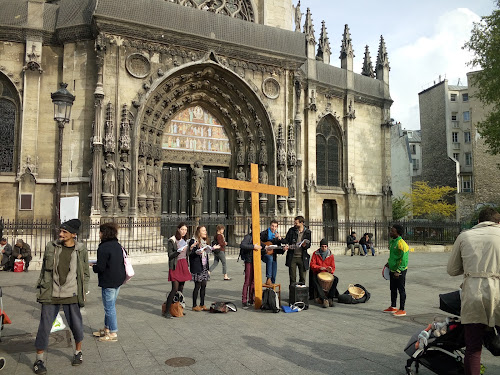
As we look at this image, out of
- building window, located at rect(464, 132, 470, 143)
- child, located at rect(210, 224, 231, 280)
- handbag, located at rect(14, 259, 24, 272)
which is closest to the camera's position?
child, located at rect(210, 224, 231, 280)

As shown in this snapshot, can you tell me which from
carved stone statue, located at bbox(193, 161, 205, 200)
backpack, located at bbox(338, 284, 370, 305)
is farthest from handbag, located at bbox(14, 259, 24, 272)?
backpack, located at bbox(338, 284, 370, 305)

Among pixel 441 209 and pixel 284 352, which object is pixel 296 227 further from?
pixel 441 209

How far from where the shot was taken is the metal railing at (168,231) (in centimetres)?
1516

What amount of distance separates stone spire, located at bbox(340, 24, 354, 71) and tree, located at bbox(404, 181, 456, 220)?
60.7 feet

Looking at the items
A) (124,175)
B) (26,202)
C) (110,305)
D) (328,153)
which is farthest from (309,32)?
(110,305)

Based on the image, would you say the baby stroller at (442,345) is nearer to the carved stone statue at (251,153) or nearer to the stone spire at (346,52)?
the carved stone statue at (251,153)

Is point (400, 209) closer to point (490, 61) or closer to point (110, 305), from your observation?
point (490, 61)

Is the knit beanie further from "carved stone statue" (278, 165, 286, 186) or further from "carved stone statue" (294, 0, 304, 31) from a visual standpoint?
"carved stone statue" (294, 0, 304, 31)

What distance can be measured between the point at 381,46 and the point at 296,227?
72.9 feet

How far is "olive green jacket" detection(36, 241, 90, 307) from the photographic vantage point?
4625 mm

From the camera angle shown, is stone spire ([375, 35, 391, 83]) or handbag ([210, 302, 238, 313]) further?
stone spire ([375, 35, 391, 83])

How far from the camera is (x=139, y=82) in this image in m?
17.2

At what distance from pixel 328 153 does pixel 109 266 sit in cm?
1989

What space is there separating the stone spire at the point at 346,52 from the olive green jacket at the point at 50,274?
73.9 ft
